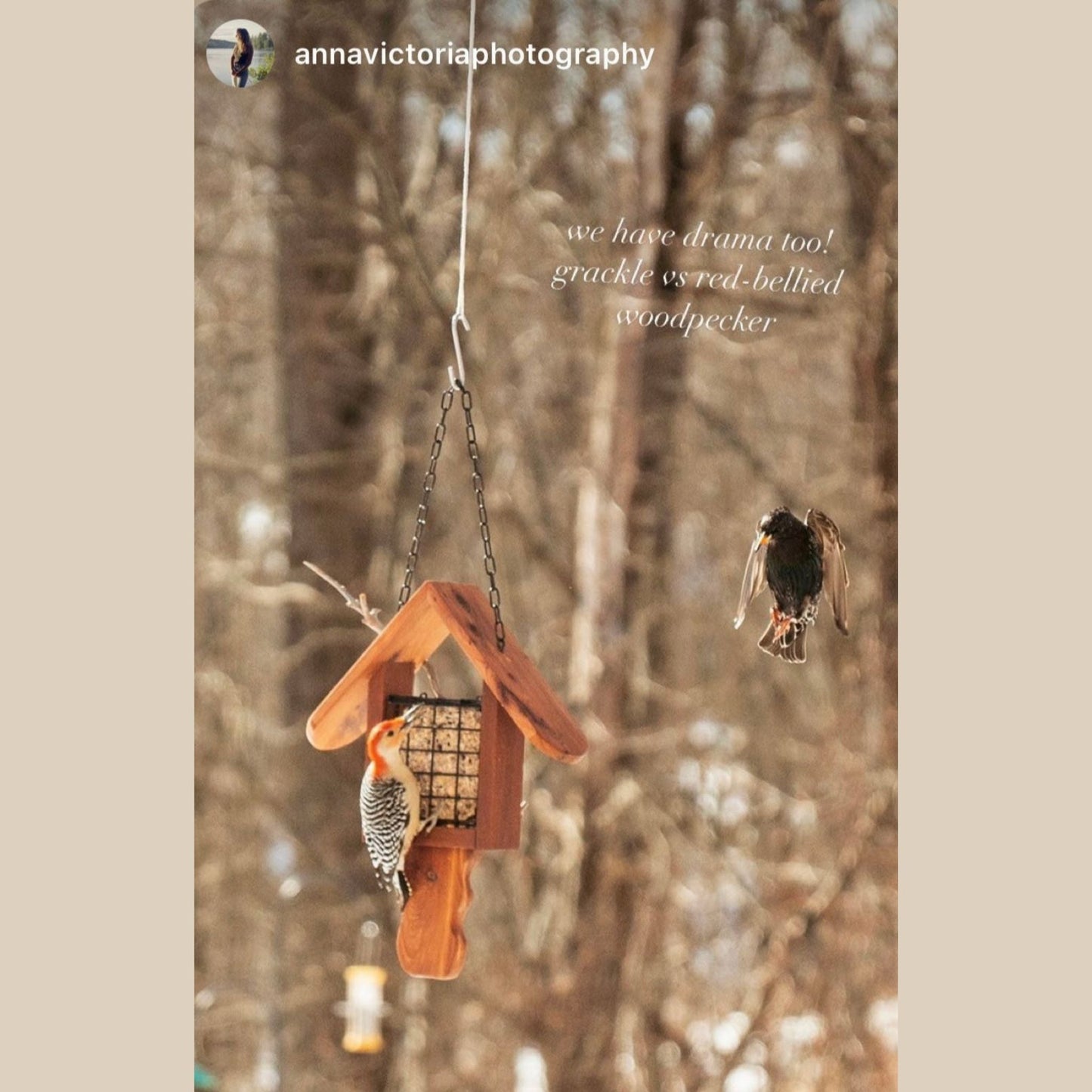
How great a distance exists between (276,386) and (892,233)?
48.3 inches

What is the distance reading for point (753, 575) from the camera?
11.1ft

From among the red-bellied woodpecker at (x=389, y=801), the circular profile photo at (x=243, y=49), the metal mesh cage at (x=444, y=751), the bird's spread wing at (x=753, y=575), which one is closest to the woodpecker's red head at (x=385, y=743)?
the red-bellied woodpecker at (x=389, y=801)

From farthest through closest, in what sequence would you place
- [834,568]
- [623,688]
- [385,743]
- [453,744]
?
1. [623,688]
2. [834,568]
3. [453,744]
4. [385,743]

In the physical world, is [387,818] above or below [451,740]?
below

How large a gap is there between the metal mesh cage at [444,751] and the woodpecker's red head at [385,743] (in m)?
0.10

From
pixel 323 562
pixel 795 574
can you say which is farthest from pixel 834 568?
pixel 323 562

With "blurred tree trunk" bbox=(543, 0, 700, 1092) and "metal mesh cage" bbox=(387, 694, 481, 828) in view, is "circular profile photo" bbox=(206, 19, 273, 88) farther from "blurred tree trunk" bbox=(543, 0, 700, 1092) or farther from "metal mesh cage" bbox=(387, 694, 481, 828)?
"metal mesh cage" bbox=(387, 694, 481, 828)

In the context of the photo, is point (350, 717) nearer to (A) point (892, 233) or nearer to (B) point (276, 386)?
(B) point (276, 386)

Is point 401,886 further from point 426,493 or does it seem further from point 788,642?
point 788,642

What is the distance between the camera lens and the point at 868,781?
3.39 metres

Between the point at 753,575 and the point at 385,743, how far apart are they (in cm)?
99

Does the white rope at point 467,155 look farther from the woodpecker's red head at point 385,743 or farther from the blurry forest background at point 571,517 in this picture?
the woodpecker's red head at point 385,743

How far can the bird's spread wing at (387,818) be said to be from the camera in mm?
2678

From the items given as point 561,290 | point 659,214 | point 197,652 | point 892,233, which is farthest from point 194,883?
point 892,233
